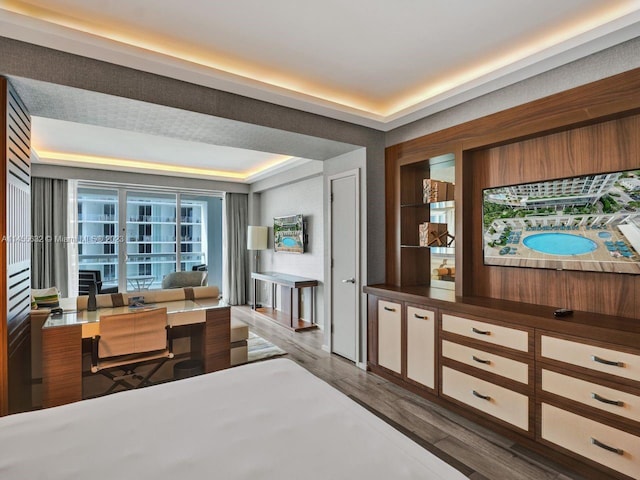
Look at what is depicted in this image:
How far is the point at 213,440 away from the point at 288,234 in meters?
4.96

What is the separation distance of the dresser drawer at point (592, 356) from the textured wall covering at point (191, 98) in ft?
5.97

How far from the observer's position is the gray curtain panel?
18.0ft

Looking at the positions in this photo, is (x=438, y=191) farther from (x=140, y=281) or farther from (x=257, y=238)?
(x=140, y=281)

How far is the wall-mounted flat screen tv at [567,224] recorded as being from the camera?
7.00 feet

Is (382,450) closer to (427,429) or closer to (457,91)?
(427,429)

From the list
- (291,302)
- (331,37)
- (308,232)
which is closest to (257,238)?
(308,232)

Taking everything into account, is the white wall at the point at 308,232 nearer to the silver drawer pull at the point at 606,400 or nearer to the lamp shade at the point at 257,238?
the lamp shade at the point at 257,238

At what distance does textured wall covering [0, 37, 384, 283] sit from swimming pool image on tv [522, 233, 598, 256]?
59.4 inches

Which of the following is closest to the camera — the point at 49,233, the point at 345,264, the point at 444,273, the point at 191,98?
the point at 191,98

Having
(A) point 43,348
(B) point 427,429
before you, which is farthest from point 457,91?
(A) point 43,348

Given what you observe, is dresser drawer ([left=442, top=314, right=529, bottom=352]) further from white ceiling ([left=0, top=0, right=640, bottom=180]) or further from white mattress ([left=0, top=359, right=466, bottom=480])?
white ceiling ([left=0, top=0, right=640, bottom=180])

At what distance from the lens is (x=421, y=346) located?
2971mm

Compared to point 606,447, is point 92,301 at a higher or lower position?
higher

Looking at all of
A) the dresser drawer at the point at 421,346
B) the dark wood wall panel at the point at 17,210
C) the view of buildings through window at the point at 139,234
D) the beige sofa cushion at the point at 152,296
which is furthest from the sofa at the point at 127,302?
the view of buildings through window at the point at 139,234
